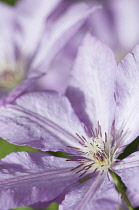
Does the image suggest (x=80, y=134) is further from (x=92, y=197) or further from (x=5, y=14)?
(x=5, y=14)

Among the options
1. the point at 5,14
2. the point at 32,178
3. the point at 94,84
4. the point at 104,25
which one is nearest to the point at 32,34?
the point at 5,14


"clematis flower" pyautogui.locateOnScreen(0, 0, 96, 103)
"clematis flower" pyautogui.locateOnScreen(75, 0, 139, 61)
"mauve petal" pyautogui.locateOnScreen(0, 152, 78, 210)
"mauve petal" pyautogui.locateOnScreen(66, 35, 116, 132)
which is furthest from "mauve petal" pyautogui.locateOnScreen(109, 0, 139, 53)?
"mauve petal" pyautogui.locateOnScreen(0, 152, 78, 210)

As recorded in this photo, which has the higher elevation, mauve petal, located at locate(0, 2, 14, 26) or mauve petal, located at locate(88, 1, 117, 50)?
mauve petal, located at locate(0, 2, 14, 26)

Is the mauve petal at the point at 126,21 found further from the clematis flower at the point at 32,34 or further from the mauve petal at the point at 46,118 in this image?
the mauve petal at the point at 46,118

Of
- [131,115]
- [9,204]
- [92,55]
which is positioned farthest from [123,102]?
[9,204]

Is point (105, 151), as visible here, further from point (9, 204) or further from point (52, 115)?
point (9, 204)

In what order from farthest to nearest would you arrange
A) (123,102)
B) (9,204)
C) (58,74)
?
1. (58,74)
2. (123,102)
3. (9,204)

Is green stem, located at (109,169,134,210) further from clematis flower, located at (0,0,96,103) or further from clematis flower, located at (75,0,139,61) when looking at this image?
clematis flower, located at (75,0,139,61)
